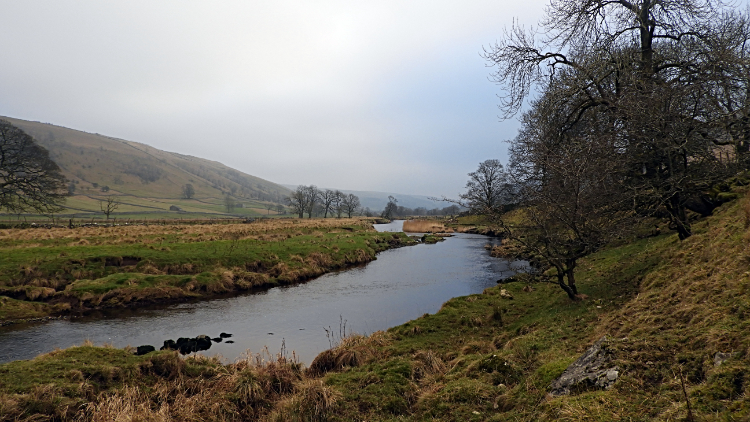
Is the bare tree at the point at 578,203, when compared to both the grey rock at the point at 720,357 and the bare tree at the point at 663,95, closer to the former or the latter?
the bare tree at the point at 663,95

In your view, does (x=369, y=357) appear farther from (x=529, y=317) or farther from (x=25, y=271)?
(x=25, y=271)

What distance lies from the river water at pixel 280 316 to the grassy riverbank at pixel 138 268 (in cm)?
165

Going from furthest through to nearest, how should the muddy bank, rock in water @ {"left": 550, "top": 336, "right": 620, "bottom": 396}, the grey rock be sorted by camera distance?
the muddy bank
rock in water @ {"left": 550, "top": 336, "right": 620, "bottom": 396}
the grey rock

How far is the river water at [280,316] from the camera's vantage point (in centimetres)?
1417

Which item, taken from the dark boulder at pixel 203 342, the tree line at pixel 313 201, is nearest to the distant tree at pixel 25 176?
the dark boulder at pixel 203 342

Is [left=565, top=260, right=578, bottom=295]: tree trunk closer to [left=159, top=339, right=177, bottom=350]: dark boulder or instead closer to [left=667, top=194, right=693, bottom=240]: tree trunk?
[left=667, top=194, right=693, bottom=240]: tree trunk

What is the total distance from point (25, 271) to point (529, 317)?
26938mm

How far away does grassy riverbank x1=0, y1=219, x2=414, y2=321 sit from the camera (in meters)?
19.0

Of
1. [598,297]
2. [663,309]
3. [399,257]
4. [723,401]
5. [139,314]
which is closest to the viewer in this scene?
[723,401]

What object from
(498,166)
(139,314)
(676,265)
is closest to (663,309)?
(676,265)

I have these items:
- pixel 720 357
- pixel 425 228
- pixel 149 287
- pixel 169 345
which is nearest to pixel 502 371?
pixel 720 357

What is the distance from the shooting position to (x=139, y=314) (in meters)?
18.1

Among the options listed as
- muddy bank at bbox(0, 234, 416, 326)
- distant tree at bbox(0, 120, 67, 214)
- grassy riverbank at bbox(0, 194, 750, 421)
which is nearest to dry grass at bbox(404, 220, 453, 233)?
muddy bank at bbox(0, 234, 416, 326)

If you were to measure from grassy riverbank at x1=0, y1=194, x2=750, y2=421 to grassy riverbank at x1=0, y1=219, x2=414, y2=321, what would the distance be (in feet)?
37.3
